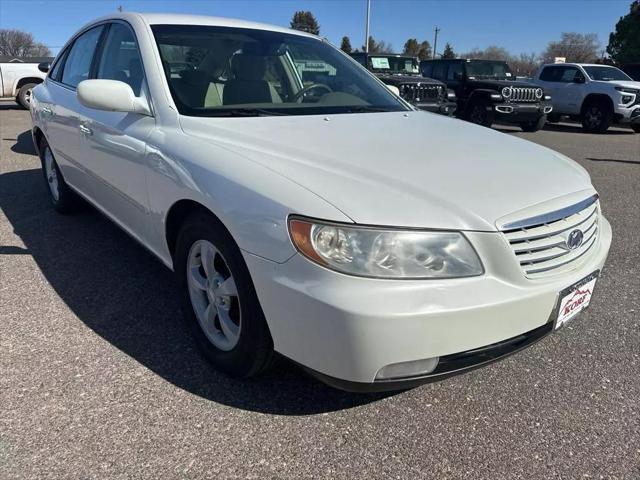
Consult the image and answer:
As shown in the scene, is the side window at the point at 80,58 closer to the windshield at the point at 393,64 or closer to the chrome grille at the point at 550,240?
the chrome grille at the point at 550,240

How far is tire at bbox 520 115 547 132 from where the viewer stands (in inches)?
535

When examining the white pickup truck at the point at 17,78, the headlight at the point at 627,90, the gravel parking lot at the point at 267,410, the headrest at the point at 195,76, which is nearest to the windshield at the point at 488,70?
the headlight at the point at 627,90

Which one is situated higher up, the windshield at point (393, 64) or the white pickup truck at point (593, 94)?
the windshield at point (393, 64)

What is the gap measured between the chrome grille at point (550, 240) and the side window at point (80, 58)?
3.27 meters

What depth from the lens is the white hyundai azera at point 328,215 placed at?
1.81m

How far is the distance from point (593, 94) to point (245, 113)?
46.7 feet

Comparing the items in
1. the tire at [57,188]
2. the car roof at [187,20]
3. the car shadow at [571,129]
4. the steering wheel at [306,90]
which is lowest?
the car shadow at [571,129]

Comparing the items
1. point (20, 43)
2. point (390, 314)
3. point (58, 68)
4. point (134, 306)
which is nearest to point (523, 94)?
point (58, 68)

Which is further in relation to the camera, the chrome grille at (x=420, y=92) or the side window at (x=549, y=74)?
the side window at (x=549, y=74)

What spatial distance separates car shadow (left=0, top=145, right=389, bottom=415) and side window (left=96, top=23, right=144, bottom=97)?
3.62 feet

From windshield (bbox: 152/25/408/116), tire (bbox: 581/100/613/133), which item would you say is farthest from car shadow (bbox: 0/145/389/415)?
tire (bbox: 581/100/613/133)

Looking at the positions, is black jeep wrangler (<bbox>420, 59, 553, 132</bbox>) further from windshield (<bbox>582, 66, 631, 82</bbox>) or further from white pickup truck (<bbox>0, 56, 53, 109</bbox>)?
white pickup truck (<bbox>0, 56, 53, 109</bbox>)

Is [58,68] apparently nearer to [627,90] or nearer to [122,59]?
[122,59]

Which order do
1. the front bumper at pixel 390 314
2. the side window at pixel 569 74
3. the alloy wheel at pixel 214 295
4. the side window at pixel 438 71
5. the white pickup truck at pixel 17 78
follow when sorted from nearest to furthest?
the front bumper at pixel 390 314 → the alloy wheel at pixel 214 295 → the white pickup truck at pixel 17 78 → the side window at pixel 569 74 → the side window at pixel 438 71
